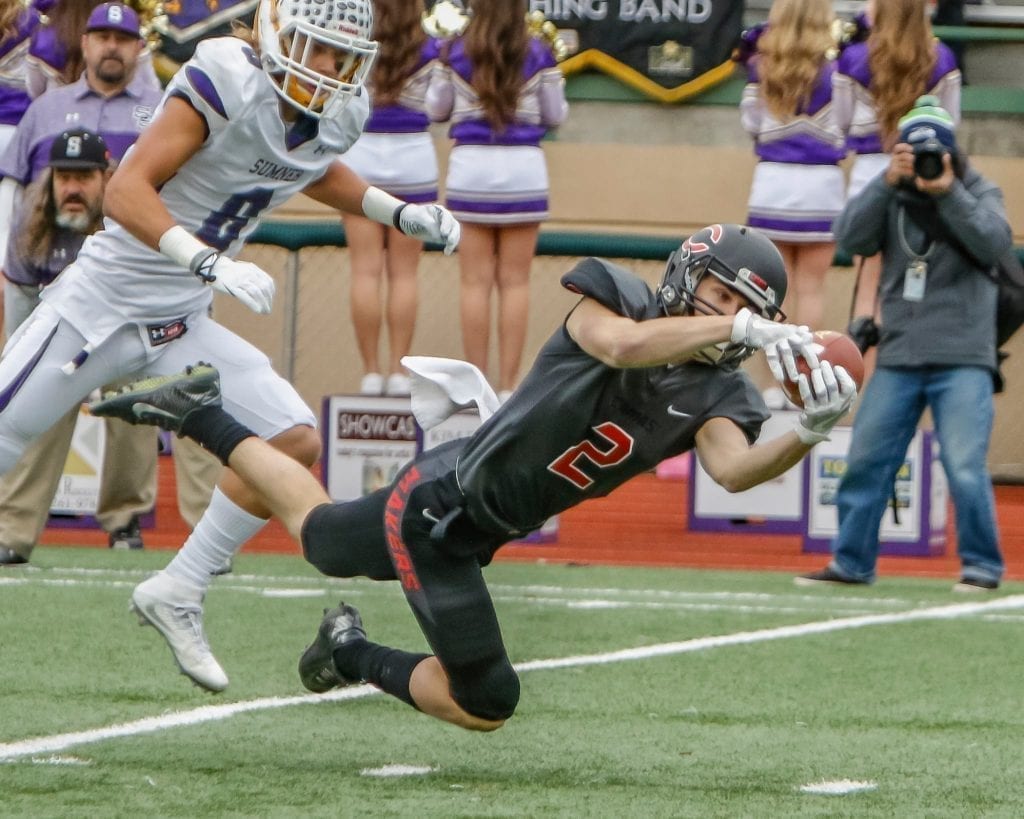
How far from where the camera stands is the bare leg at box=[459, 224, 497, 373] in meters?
9.54

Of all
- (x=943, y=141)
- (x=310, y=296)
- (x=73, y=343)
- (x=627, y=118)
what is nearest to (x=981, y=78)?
(x=627, y=118)

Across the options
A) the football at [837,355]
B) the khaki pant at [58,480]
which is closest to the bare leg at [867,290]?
the khaki pant at [58,480]

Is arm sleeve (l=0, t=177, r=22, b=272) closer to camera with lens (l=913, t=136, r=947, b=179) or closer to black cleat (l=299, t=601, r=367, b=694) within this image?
camera with lens (l=913, t=136, r=947, b=179)

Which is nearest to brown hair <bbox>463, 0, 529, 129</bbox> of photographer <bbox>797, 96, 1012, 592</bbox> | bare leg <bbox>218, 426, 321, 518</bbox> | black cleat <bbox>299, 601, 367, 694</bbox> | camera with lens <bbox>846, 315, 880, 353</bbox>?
photographer <bbox>797, 96, 1012, 592</bbox>

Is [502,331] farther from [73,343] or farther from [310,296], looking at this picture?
[73,343]

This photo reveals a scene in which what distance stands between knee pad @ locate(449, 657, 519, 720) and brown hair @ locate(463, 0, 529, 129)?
5009 mm

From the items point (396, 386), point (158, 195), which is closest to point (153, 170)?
point (158, 195)

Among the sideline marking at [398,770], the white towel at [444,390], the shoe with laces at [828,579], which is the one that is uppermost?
the white towel at [444,390]

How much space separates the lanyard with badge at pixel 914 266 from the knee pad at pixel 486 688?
3.75 metres

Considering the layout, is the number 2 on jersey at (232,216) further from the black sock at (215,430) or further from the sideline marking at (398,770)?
the sideline marking at (398,770)

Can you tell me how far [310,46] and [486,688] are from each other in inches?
67.7

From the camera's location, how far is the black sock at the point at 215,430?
518 centimetres

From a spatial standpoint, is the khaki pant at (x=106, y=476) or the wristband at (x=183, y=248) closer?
the wristband at (x=183, y=248)

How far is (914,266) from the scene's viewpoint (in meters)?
7.96
